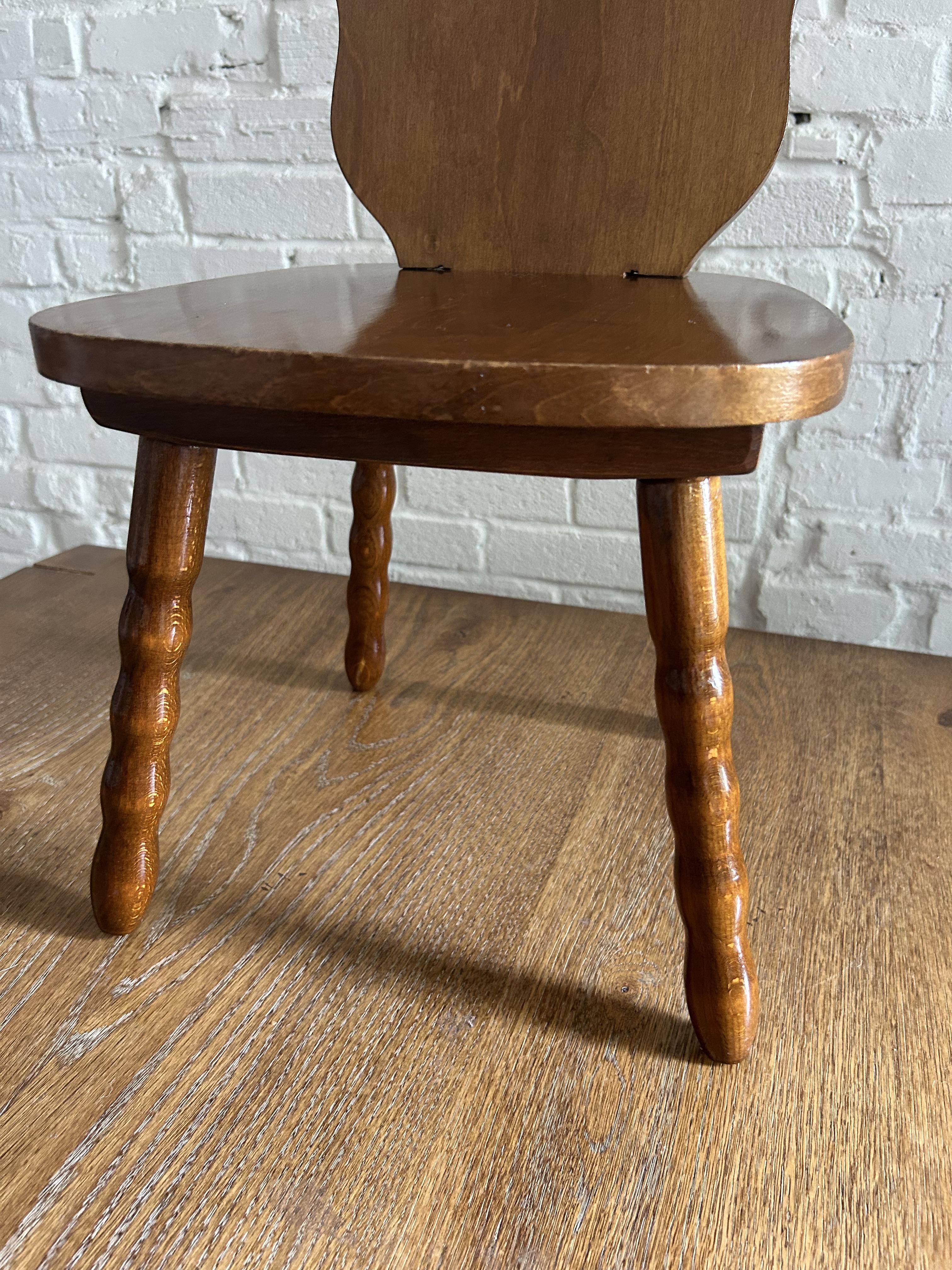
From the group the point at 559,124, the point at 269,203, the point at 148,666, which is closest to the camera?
the point at 148,666

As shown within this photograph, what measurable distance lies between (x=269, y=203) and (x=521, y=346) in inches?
30.3

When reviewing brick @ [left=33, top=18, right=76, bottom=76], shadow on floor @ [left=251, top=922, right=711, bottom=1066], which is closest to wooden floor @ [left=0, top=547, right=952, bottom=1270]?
shadow on floor @ [left=251, top=922, right=711, bottom=1066]

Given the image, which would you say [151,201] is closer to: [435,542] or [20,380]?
[20,380]

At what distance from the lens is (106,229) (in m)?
1.18

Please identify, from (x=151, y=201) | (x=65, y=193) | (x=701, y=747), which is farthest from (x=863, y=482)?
(x=65, y=193)

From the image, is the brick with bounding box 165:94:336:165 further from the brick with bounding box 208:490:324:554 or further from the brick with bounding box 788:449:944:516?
the brick with bounding box 788:449:944:516

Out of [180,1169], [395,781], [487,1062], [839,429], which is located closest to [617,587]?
[839,429]

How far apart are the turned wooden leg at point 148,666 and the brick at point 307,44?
64cm

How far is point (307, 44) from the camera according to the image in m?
1.04

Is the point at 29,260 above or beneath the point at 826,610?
above

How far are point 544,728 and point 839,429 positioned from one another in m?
0.43

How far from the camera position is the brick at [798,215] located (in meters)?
0.94

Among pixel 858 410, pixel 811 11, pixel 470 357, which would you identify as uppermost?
pixel 811 11

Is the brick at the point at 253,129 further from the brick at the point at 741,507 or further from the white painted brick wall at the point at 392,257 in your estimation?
the brick at the point at 741,507
